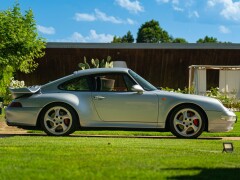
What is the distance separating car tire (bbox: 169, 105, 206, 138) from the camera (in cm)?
1033

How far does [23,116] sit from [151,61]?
24.7m

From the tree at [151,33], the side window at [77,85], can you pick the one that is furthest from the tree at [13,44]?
the tree at [151,33]

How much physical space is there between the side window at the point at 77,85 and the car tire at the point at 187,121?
1657 millimetres

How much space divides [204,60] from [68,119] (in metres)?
24.9

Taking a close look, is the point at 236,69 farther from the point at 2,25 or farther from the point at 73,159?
the point at 73,159

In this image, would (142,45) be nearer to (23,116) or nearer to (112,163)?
(23,116)

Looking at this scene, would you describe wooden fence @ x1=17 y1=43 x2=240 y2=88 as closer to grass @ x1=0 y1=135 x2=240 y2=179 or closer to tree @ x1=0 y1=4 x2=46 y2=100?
tree @ x1=0 y1=4 x2=46 y2=100

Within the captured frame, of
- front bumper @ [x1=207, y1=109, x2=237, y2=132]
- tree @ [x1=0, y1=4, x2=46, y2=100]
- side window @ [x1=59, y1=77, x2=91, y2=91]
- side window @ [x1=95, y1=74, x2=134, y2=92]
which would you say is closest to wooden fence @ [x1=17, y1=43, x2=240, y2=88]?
tree @ [x1=0, y1=4, x2=46, y2=100]

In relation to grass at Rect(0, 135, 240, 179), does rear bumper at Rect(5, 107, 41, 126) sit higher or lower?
higher

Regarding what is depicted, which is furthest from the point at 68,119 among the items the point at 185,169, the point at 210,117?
the point at 185,169

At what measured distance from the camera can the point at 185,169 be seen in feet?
18.2

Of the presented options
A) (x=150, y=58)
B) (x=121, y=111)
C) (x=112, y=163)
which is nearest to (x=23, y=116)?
(x=121, y=111)

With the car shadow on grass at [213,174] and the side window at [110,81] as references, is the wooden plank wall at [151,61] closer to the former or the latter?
the side window at [110,81]

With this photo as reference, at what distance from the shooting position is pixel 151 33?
321 ft
